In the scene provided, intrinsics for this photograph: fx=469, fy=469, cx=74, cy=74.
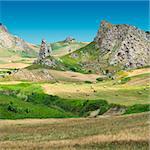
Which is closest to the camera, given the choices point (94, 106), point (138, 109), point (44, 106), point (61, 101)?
point (138, 109)

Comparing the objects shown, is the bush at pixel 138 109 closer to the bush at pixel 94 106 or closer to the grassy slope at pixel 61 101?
the grassy slope at pixel 61 101

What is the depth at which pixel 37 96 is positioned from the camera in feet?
418

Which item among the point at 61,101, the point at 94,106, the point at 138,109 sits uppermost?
the point at 61,101

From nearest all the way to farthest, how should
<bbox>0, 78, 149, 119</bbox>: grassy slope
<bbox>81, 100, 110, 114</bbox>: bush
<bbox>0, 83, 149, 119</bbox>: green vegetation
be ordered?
<bbox>0, 83, 149, 119</bbox>: green vegetation, <bbox>0, 78, 149, 119</bbox>: grassy slope, <bbox>81, 100, 110, 114</bbox>: bush

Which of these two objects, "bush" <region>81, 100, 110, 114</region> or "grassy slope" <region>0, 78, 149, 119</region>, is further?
"bush" <region>81, 100, 110, 114</region>

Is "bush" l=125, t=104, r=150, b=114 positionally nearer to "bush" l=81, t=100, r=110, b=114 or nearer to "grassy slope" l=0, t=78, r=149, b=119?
"grassy slope" l=0, t=78, r=149, b=119

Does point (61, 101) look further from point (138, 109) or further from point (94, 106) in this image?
point (138, 109)

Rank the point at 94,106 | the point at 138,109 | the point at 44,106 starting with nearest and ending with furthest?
the point at 138,109 → the point at 94,106 → the point at 44,106

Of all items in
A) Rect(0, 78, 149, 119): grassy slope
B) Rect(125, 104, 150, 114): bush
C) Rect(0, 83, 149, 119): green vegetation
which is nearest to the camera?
Rect(125, 104, 150, 114): bush

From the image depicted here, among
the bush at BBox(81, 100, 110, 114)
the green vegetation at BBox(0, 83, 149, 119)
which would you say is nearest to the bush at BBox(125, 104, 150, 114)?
the green vegetation at BBox(0, 83, 149, 119)

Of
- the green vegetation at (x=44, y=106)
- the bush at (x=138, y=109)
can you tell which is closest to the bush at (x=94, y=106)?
the green vegetation at (x=44, y=106)

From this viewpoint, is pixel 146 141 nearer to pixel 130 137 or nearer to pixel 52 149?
pixel 130 137

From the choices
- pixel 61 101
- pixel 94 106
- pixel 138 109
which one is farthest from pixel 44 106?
pixel 138 109

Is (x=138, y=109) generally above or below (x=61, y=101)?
below
